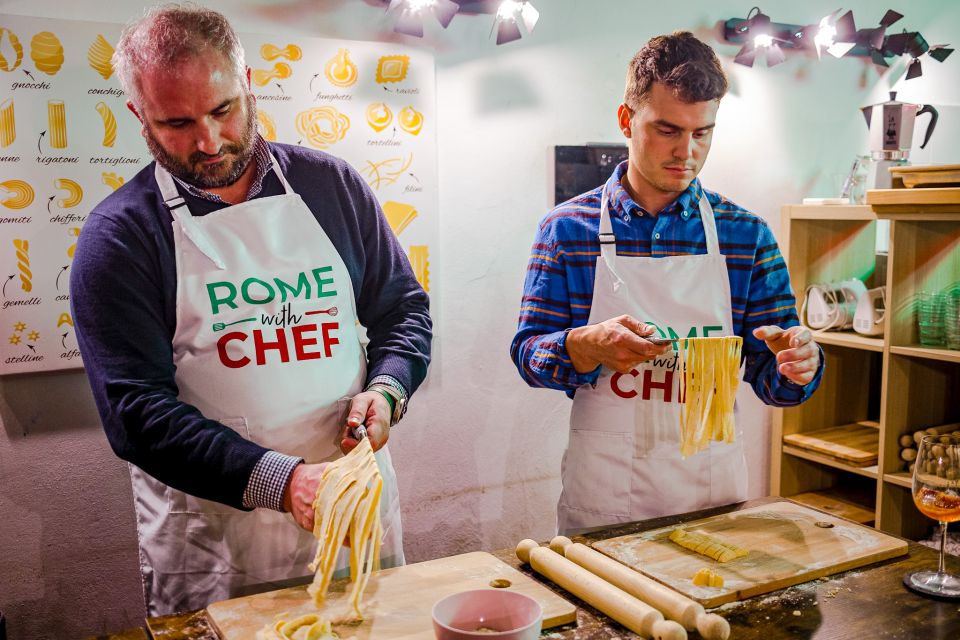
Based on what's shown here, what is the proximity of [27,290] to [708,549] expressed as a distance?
2.33 metres

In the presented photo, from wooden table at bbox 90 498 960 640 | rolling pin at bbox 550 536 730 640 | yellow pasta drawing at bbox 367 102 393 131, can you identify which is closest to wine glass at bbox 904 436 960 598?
wooden table at bbox 90 498 960 640

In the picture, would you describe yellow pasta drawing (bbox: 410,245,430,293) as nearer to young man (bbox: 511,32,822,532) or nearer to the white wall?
the white wall

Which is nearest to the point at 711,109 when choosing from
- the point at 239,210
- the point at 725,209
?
the point at 725,209

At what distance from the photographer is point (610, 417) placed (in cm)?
234

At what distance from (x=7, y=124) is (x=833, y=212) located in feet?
10.8

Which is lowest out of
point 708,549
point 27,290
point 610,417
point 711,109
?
point 708,549

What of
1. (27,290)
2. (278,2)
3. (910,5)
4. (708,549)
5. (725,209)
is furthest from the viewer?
(910,5)

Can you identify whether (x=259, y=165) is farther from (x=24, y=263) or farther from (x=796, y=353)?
(x=796, y=353)

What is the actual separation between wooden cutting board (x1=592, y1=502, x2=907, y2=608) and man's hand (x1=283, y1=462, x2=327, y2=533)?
63 cm

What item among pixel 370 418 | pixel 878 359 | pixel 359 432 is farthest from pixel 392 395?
pixel 878 359

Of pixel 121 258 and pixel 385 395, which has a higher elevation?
pixel 121 258

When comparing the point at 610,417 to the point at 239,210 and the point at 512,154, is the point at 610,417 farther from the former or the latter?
the point at 512,154

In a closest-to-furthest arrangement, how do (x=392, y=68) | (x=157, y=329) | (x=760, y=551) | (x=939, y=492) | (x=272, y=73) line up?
Answer: (x=939, y=492) < (x=760, y=551) < (x=157, y=329) < (x=272, y=73) < (x=392, y=68)

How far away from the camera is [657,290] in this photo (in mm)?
2367
